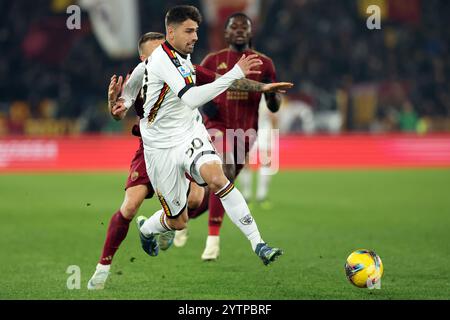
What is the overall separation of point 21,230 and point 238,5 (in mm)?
14955

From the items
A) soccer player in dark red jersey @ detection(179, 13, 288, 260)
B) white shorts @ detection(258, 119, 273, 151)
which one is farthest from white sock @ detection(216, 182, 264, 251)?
white shorts @ detection(258, 119, 273, 151)

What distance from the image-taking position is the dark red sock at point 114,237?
7531 mm

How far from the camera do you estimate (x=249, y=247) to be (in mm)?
10430

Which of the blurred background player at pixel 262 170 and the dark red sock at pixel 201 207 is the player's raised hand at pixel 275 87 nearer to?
the dark red sock at pixel 201 207

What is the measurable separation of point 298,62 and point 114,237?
21973mm

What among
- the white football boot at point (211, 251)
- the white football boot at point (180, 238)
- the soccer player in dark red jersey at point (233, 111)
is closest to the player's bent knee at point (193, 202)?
the white football boot at point (211, 251)

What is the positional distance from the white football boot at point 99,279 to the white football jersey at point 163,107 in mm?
1142

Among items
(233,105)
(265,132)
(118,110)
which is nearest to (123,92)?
(118,110)

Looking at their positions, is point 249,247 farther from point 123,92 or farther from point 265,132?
point 265,132

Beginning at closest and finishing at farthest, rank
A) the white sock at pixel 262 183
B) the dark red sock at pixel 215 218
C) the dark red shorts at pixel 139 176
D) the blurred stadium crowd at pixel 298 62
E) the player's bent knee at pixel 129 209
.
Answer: the player's bent knee at pixel 129 209 < the dark red shorts at pixel 139 176 < the dark red sock at pixel 215 218 < the white sock at pixel 262 183 < the blurred stadium crowd at pixel 298 62

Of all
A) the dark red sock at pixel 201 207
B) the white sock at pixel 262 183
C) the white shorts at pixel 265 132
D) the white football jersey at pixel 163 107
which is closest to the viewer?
the white football jersey at pixel 163 107

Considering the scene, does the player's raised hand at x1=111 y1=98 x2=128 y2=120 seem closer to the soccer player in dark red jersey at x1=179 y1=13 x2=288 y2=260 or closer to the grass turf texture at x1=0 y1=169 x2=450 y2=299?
the grass turf texture at x1=0 y1=169 x2=450 y2=299

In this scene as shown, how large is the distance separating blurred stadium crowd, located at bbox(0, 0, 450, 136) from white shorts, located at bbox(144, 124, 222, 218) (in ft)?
59.5
